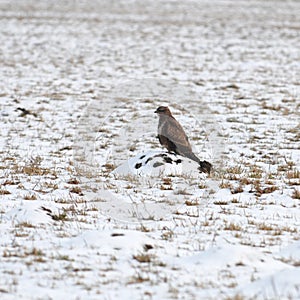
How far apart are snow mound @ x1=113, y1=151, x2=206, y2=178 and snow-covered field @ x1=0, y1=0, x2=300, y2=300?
0.03 metres

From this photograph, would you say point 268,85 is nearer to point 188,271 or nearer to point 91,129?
point 91,129

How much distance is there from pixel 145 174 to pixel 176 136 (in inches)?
30.1

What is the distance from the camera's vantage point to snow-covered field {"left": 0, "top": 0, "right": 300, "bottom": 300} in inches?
191

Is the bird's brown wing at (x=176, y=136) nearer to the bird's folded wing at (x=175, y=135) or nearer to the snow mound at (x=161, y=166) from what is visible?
the bird's folded wing at (x=175, y=135)

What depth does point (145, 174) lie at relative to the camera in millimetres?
8500

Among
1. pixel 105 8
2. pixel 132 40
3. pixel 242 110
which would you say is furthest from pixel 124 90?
pixel 105 8

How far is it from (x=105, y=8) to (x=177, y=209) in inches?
1293

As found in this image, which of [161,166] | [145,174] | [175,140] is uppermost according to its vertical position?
[175,140]

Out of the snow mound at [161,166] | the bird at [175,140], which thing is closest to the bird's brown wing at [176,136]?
the bird at [175,140]

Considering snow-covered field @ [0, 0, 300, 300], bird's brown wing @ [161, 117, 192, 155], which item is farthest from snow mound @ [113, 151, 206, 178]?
bird's brown wing @ [161, 117, 192, 155]

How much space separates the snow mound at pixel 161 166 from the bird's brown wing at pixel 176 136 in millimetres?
182

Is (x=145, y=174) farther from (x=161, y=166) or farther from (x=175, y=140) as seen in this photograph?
(x=175, y=140)

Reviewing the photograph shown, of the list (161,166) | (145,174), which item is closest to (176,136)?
(161,166)

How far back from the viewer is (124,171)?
8.74m
